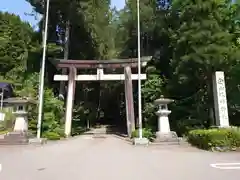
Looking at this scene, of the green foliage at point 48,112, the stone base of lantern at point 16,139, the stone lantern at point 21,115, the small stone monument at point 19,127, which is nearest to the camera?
the stone base of lantern at point 16,139

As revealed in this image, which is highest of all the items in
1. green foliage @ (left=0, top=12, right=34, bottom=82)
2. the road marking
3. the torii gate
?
green foliage @ (left=0, top=12, right=34, bottom=82)

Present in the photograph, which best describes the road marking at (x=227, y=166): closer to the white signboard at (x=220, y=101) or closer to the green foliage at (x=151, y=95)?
the white signboard at (x=220, y=101)

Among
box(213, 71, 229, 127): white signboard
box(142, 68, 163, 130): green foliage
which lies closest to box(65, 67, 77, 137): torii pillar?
box(142, 68, 163, 130): green foliage

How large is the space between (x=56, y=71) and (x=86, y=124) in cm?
914

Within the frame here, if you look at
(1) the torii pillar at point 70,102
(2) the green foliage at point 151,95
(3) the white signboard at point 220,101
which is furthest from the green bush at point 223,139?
(1) the torii pillar at point 70,102

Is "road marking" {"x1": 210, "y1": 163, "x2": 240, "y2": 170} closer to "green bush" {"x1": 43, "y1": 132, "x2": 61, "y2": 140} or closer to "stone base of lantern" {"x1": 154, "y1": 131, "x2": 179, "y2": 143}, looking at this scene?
"stone base of lantern" {"x1": 154, "y1": 131, "x2": 179, "y2": 143}

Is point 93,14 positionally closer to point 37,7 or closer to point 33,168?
point 37,7

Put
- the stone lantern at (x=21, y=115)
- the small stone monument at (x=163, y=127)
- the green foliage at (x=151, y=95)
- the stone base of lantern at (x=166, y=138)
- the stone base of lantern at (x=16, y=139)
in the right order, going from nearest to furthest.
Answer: the stone base of lantern at (x=166, y=138) < the small stone monument at (x=163, y=127) < the stone base of lantern at (x=16, y=139) < the stone lantern at (x=21, y=115) < the green foliage at (x=151, y=95)

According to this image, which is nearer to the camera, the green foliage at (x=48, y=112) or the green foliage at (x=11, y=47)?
the green foliage at (x=48, y=112)

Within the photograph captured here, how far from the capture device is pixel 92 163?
930 cm

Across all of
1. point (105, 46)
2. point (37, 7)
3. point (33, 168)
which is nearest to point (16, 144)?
point (33, 168)

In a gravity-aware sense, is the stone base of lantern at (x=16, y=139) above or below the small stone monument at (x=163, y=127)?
below

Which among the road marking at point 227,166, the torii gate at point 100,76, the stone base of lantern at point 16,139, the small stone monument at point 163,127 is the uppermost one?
the torii gate at point 100,76

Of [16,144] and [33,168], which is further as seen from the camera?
[16,144]
